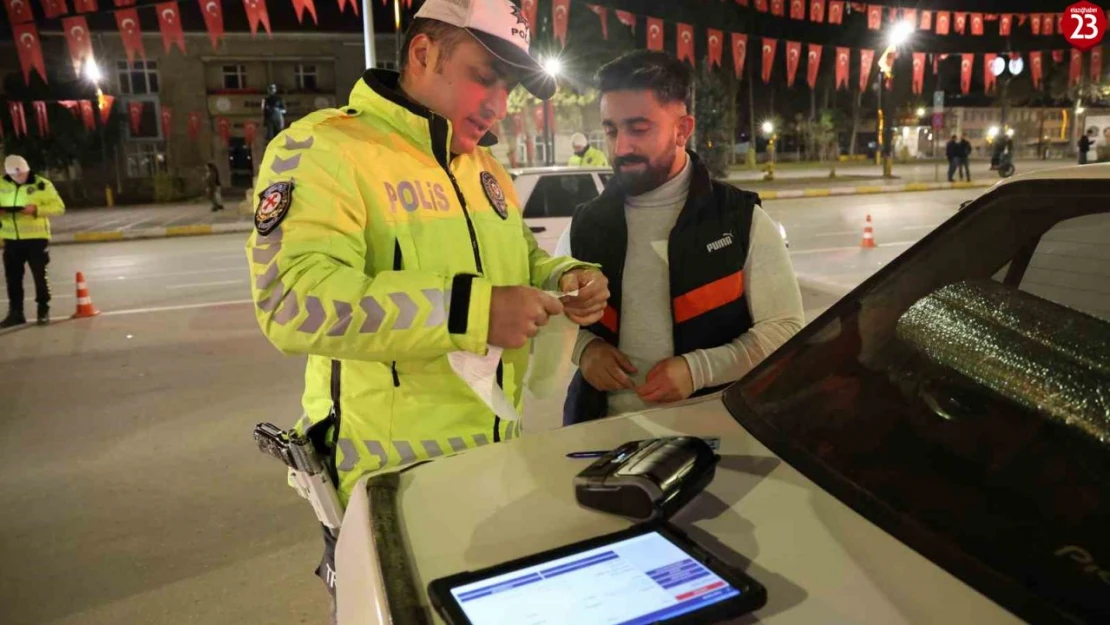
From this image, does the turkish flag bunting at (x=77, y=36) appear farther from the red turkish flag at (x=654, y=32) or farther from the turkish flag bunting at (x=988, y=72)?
the turkish flag bunting at (x=988, y=72)

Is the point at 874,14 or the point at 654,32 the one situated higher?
the point at 874,14

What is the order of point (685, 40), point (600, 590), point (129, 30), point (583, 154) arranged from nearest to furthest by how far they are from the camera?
point (600, 590)
point (583, 154)
point (129, 30)
point (685, 40)

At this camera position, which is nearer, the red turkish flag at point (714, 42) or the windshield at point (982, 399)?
the windshield at point (982, 399)

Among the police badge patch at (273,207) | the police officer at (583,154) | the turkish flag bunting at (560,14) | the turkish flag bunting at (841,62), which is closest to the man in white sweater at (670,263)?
the police badge patch at (273,207)

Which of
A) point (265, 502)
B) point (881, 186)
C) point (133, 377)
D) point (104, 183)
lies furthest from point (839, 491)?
point (104, 183)

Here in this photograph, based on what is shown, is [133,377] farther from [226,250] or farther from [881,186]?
[881,186]

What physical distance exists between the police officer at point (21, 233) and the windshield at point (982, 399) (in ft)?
31.2

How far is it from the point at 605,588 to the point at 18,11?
13491 mm

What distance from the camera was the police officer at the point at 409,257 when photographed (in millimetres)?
1461

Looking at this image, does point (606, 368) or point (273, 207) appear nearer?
point (273, 207)

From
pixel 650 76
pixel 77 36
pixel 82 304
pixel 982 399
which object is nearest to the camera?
pixel 982 399

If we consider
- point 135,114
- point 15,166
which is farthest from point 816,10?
point 135,114

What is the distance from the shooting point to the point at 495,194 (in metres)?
1.95

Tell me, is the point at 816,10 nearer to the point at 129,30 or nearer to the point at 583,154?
the point at 583,154
